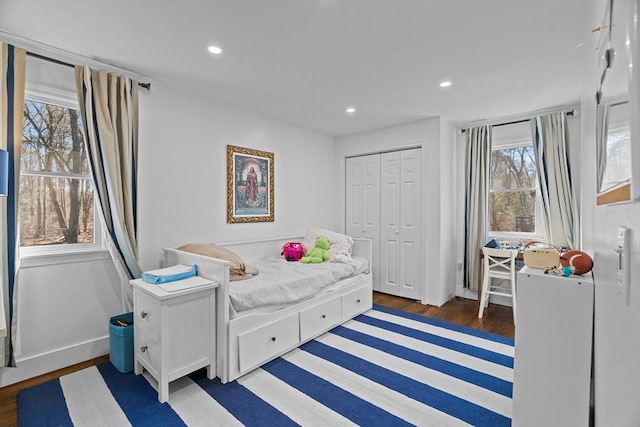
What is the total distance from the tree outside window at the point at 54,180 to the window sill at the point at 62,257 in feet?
0.42

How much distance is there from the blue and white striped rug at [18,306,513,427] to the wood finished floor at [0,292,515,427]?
0.07m

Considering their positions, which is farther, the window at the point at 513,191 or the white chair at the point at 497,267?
the window at the point at 513,191

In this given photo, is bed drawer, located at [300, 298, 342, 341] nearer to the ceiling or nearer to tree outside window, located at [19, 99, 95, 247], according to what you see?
tree outside window, located at [19, 99, 95, 247]

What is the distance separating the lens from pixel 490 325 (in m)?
3.19

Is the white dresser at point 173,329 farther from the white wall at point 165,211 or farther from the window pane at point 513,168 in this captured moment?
the window pane at point 513,168

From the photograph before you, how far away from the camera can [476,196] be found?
3951mm

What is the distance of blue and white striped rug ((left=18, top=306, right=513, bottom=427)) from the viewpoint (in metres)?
1.77

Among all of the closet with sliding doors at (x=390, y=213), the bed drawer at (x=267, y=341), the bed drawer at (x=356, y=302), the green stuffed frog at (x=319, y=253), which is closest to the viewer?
the bed drawer at (x=267, y=341)

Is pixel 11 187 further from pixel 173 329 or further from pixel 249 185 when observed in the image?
pixel 249 185

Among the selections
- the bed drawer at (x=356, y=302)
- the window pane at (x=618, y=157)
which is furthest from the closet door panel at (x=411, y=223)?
the window pane at (x=618, y=157)

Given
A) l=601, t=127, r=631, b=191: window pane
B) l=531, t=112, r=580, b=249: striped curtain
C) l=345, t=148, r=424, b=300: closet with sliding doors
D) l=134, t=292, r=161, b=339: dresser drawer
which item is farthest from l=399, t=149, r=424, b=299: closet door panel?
l=601, t=127, r=631, b=191: window pane

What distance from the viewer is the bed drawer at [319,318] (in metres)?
2.70

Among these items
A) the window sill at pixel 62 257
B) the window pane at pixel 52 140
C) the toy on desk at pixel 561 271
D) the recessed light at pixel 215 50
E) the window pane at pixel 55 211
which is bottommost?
the window sill at pixel 62 257

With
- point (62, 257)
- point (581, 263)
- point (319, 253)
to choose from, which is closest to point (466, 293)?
point (319, 253)
